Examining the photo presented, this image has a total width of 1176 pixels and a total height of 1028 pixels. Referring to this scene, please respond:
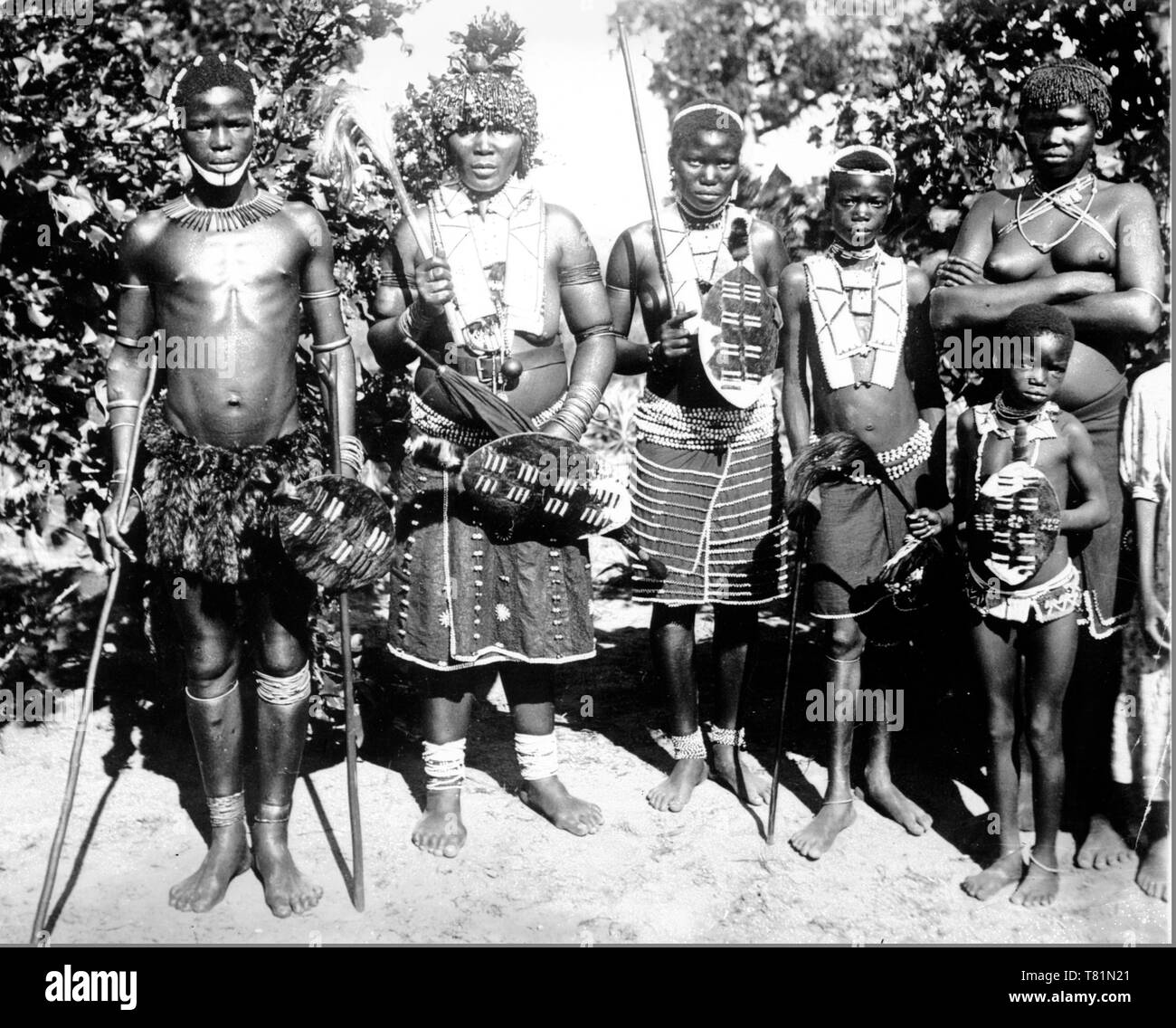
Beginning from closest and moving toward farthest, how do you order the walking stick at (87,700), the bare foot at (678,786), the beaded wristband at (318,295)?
1. the walking stick at (87,700)
2. the beaded wristband at (318,295)
3. the bare foot at (678,786)

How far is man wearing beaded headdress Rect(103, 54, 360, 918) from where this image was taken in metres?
3.59

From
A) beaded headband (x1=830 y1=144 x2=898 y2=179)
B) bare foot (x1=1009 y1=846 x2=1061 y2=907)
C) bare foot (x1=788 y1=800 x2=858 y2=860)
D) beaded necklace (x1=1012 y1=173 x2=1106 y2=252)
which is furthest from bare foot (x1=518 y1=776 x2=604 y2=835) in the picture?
beaded necklace (x1=1012 y1=173 x2=1106 y2=252)

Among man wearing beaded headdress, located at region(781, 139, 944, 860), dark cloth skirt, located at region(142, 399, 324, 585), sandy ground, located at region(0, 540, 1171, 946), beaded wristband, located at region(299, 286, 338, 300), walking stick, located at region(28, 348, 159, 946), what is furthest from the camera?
man wearing beaded headdress, located at region(781, 139, 944, 860)

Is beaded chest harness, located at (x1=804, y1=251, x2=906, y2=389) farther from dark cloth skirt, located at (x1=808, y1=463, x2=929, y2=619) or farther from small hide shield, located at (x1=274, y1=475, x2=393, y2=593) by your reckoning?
small hide shield, located at (x1=274, y1=475, x2=393, y2=593)

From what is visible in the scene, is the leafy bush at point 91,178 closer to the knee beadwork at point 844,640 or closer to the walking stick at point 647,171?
the walking stick at point 647,171

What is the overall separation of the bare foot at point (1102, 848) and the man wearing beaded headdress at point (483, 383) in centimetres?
179

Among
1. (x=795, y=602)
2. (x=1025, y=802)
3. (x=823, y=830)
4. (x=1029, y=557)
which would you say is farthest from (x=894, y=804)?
(x=1029, y=557)

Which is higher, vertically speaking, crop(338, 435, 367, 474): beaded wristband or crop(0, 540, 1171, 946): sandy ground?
crop(338, 435, 367, 474): beaded wristband

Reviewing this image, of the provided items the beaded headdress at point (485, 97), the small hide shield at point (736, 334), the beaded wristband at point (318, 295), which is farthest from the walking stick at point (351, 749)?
the small hide shield at point (736, 334)

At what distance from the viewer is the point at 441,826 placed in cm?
418

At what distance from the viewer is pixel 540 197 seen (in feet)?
13.3

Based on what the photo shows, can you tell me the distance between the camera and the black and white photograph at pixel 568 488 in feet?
12.0

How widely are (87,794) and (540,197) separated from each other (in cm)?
279
